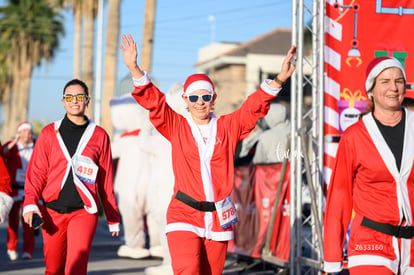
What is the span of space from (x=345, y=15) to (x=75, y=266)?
4114mm

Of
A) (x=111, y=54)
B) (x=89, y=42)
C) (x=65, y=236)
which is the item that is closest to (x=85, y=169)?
(x=65, y=236)

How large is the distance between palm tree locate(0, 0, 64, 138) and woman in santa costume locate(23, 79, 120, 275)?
4566 cm

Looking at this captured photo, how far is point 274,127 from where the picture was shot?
1249 cm

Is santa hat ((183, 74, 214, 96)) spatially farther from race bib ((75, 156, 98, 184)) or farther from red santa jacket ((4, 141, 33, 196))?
red santa jacket ((4, 141, 33, 196))

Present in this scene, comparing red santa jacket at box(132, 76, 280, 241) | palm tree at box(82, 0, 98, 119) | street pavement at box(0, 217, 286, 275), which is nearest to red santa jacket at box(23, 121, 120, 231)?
red santa jacket at box(132, 76, 280, 241)

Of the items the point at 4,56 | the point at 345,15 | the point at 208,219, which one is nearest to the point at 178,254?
the point at 208,219

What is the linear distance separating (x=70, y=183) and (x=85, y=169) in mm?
173

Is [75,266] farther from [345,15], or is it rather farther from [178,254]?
[345,15]

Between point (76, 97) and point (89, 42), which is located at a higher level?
point (89, 42)

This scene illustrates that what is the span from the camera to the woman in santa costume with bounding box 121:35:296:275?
6.26 meters

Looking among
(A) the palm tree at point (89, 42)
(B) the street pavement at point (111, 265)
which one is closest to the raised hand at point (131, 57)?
(B) the street pavement at point (111, 265)

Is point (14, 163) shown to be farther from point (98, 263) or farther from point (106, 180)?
point (106, 180)

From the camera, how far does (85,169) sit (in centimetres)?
742

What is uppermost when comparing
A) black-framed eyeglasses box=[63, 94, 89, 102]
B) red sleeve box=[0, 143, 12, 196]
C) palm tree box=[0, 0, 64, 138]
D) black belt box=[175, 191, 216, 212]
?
palm tree box=[0, 0, 64, 138]
